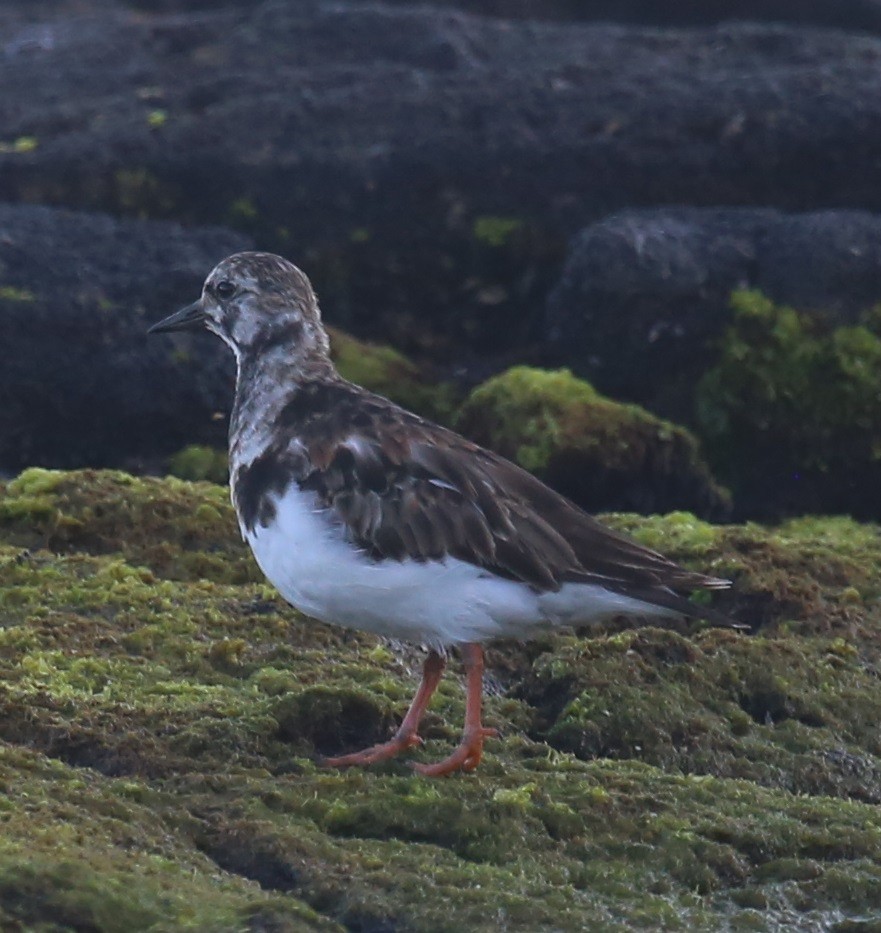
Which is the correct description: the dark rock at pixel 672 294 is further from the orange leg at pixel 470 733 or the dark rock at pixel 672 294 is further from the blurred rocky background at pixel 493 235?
the orange leg at pixel 470 733

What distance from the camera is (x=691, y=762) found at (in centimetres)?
667

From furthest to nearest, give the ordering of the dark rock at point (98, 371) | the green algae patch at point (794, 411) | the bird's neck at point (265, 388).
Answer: the green algae patch at point (794, 411) → the dark rock at point (98, 371) → the bird's neck at point (265, 388)

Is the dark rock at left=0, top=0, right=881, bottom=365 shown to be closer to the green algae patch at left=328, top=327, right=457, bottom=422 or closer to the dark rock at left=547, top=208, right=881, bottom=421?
the green algae patch at left=328, top=327, right=457, bottom=422

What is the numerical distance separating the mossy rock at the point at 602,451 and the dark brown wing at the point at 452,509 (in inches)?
126

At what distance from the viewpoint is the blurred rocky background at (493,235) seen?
10773 millimetres

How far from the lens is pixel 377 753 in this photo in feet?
21.0

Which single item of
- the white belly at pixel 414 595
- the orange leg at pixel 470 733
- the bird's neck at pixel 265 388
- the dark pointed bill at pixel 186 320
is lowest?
the orange leg at pixel 470 733

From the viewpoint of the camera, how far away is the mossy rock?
1018cm

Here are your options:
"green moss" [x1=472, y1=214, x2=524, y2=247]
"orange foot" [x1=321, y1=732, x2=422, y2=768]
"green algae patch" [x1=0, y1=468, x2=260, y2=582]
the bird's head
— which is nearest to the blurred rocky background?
"green moss" [x1=472, y1=214, x2=524, y2=247]

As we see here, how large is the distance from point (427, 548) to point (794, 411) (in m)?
5.33

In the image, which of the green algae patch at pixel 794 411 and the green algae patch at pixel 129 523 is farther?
the green algae patch at pixel 794 411

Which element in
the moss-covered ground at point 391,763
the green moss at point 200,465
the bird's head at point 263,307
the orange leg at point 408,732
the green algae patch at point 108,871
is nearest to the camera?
the green algae patch at point 108,871

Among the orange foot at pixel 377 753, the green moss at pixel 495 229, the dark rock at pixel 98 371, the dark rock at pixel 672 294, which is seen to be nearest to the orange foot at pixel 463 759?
the orange foot at pixel 377 753

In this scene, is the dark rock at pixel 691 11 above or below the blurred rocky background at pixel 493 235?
above
